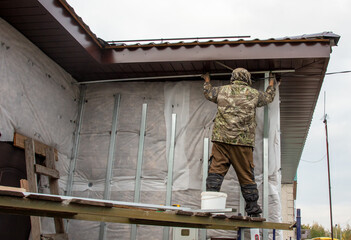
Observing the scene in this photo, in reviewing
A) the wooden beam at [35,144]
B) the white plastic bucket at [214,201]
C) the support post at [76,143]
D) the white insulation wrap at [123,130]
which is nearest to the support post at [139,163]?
the white insulation wrap at [123,130]

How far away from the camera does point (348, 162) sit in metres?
21.3

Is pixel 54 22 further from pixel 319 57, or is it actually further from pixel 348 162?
pixel 348 162

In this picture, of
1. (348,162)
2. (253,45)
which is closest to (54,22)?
(253,45)

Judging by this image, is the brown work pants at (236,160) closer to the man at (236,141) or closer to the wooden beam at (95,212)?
the man at (236,141)

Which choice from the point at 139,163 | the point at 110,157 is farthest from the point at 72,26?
the point at 139,163

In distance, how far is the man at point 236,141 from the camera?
5016 millimetres

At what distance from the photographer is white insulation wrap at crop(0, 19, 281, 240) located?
18.6ft

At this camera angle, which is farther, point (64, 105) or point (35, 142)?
point (64, 105)

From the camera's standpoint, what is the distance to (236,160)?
5086 millimetres

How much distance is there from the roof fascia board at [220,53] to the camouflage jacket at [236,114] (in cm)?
56

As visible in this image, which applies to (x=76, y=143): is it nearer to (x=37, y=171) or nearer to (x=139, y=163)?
(x=139, y=163)

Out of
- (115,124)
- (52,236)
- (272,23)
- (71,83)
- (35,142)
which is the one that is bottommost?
(52,236)

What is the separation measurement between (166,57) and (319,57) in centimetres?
211

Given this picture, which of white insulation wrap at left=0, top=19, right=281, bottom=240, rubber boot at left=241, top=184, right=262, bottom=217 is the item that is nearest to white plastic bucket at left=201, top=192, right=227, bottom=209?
rubber boot at left=241, top=184, right=262, bottom=217
